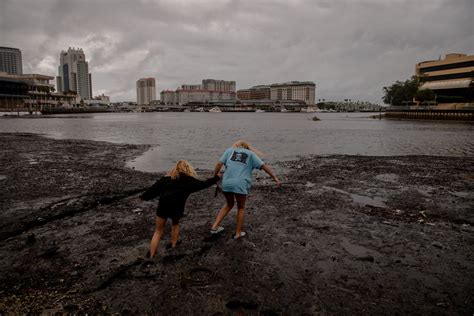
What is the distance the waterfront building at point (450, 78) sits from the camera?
102 metres

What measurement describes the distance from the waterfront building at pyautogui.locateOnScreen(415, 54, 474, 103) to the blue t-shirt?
356 feet

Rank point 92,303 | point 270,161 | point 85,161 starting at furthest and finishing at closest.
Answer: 1. point 270,161
2. point 85,161
3. point 92,303

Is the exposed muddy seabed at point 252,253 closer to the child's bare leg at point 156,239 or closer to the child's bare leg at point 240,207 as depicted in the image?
the child's bare leg at point 156,239

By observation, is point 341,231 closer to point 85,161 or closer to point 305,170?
point 305,170

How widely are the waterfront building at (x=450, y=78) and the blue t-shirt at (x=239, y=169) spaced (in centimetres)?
10842

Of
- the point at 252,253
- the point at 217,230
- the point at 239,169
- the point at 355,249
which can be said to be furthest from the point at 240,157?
the point at 355,249

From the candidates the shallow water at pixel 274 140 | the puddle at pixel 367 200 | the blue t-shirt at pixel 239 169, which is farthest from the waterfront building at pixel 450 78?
the blue t-shirt at pixel 239 169

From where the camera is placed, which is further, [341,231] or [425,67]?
[425,67]

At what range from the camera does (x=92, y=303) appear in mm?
4812

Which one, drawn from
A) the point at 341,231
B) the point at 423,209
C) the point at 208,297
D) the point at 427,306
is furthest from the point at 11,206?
the point at 423,209

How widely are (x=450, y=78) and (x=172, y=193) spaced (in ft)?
427

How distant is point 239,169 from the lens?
694cm

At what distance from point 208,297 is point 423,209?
788 centimetres

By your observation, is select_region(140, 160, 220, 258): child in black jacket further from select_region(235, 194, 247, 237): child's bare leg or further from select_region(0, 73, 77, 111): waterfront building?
select_region(0, 73, 77, 111): waterfront building
